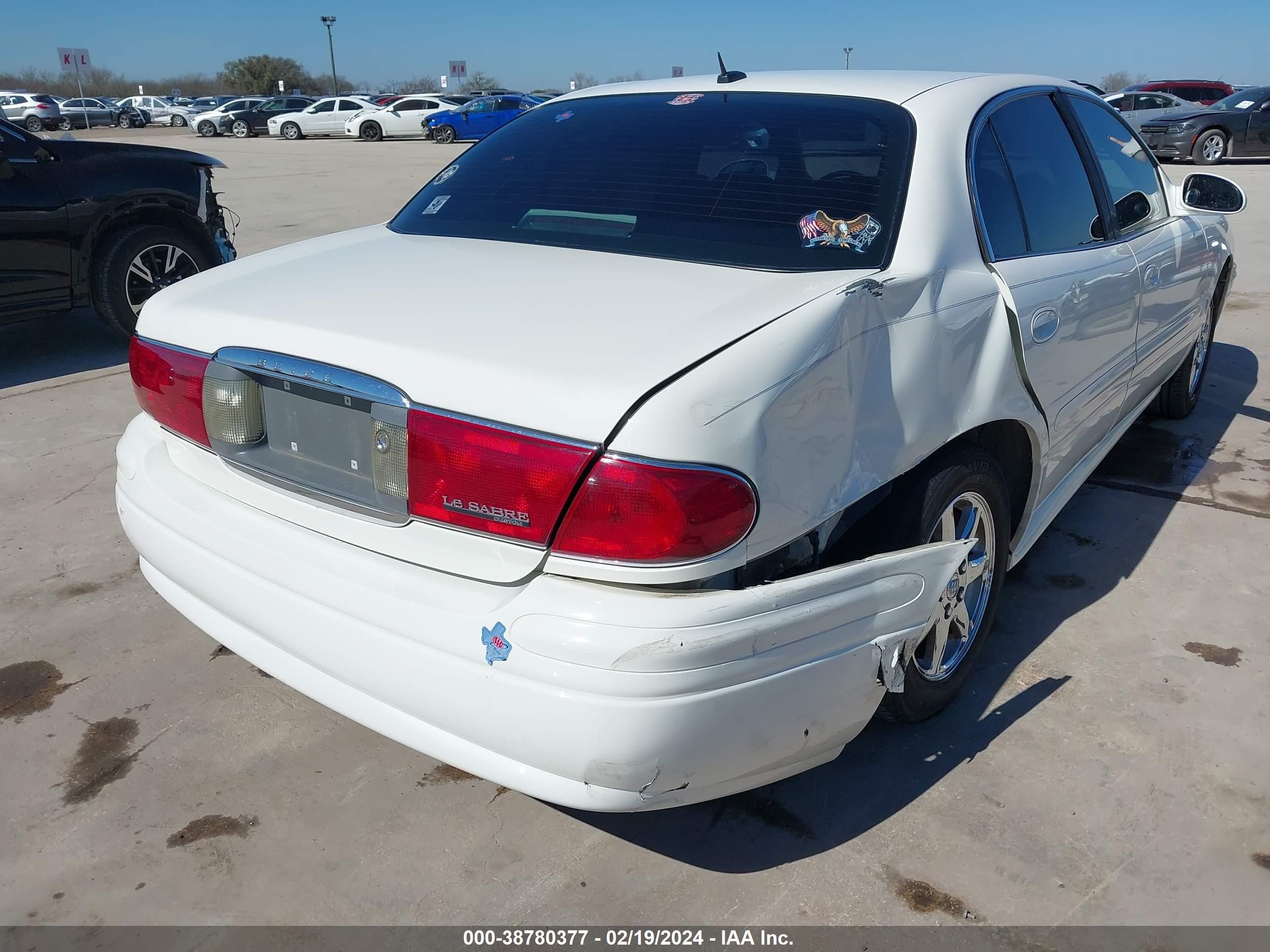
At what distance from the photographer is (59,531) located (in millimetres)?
3773

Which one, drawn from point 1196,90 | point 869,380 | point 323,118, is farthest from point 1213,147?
point 323,118

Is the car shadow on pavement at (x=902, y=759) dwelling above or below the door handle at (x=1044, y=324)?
below

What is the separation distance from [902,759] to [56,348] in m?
6.15

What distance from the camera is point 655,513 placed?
1.68 metres

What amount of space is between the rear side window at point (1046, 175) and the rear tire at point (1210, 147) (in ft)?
64.7

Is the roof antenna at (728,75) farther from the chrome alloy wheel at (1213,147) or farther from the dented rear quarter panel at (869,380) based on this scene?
the chrome alloy wheel at (1213,147)

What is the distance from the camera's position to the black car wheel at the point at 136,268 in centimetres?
596

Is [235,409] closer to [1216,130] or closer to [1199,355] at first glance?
[1199,355]

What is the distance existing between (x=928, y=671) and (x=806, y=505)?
0.91 meters

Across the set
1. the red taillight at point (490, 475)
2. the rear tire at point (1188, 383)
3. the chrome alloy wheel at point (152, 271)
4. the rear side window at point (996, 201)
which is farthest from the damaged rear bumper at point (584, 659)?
the chrome alloy wheel at point (152, 271)

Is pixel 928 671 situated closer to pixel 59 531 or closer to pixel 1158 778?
pixel 1158 778

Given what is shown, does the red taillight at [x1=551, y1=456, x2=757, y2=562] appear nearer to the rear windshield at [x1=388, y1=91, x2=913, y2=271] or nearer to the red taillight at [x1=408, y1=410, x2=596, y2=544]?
the red taillight at [x1=408, y1=410, x2=596, y2=544]

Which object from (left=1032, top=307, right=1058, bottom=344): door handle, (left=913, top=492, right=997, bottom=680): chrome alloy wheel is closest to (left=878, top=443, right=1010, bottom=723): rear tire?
(left=913, top=492, right=997, bottom=680): chrome alloy wheel

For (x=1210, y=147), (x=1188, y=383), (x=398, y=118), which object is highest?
(x=398, y=118)
